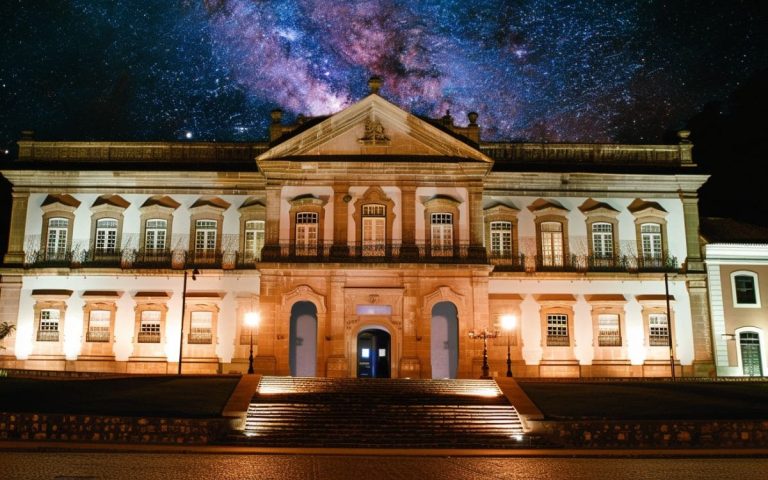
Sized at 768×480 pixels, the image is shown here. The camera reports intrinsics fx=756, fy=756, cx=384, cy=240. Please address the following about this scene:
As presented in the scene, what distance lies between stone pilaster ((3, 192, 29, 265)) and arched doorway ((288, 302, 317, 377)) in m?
12.8

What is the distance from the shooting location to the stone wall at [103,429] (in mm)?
19859

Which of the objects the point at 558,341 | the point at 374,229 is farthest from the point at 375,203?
the point at 558,341

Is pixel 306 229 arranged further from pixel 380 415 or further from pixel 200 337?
pixel 380 415

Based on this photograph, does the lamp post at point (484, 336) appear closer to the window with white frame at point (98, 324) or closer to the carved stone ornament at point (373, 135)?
the carved stone ornament at point (373, 135)

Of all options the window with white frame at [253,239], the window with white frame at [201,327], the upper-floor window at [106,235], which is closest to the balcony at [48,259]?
the upper-floor window at [106,235]

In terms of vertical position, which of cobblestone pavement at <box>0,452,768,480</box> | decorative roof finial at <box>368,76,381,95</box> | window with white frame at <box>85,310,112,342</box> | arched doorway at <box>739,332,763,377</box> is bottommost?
cobblestone pavement at <box>0,452,768,480</box>

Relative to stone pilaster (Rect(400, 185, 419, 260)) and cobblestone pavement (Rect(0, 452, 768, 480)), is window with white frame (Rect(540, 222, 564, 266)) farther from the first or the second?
cobblestone pavement (Rect(0, 452, 768, 480))

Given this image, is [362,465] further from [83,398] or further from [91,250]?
[91,250]

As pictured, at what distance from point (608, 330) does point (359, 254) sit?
38.5 ft

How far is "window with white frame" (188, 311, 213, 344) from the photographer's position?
3331 centimetres

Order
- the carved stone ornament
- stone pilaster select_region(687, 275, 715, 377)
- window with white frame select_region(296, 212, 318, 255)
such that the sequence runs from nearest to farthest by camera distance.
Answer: window with white frame select_region(296, 212, 318, 255)
the carved stone ornament
stone pilaster select_region(687, 275, 715, 377)

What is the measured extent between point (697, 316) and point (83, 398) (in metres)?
25.6

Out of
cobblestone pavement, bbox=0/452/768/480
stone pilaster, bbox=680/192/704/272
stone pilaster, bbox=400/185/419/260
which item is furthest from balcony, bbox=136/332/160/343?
stone pilaster, bbox=680/192/704/272

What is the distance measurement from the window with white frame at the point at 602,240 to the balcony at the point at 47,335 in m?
24.4
